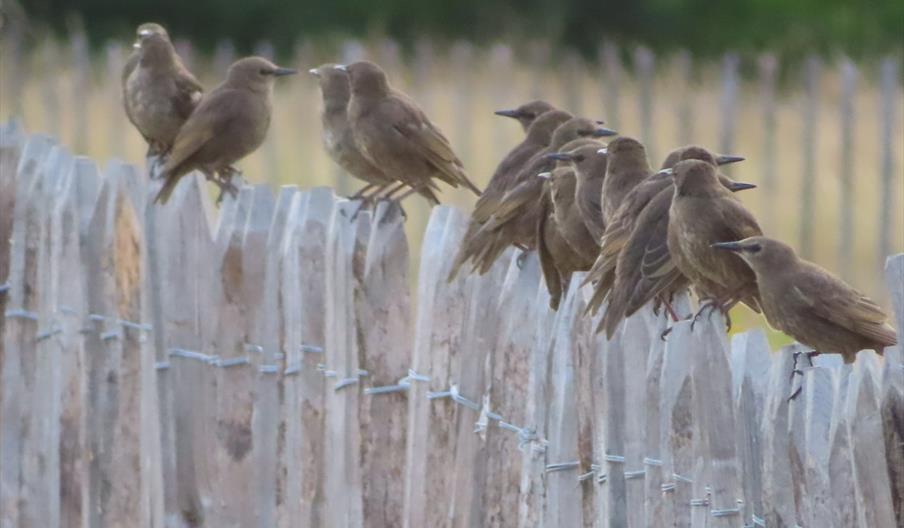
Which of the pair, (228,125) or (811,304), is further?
(228,125)

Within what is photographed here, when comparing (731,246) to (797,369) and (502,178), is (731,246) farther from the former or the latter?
(502,178)

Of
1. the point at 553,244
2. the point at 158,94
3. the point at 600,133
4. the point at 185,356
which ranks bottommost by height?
the point at 185,356

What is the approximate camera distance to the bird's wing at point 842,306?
4.79 metres

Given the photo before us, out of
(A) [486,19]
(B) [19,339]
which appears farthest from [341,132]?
(A) [486,19]

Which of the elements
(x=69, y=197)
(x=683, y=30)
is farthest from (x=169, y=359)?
(x=683, y=30)

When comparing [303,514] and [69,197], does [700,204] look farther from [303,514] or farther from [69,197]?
[69,197]

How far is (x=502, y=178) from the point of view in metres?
6.62

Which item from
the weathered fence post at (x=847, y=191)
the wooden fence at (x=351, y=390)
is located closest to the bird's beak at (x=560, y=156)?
the wooden fence at (x=351, y=390)

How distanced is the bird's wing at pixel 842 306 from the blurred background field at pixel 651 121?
7.29 metres

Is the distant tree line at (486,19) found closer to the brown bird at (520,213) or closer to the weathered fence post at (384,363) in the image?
the brown bird at (520,213)

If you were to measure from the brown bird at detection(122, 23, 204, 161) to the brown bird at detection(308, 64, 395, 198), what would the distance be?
0.67 metres

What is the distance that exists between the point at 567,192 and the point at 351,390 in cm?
108

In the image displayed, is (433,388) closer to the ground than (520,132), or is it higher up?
closer to the ground

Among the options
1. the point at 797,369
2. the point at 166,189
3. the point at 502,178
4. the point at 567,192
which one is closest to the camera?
the point at 797,369
